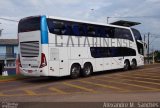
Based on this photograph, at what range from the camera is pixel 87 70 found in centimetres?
2103

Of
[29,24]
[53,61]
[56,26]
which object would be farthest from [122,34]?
[29,24]

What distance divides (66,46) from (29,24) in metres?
2.56

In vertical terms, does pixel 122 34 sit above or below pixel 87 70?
above

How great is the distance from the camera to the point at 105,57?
74.8ft

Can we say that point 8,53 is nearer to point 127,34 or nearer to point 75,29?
point 127,34

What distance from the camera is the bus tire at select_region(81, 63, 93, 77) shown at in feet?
67.8

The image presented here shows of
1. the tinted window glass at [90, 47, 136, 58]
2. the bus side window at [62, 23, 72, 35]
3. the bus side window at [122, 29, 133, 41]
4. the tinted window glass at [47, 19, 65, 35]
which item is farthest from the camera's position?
the bus side window at [122, 29, 133, 41]

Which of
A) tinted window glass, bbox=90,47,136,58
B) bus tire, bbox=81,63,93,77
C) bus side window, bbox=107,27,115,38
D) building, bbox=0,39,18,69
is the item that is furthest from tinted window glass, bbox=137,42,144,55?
building, bbox=0,39,18,69

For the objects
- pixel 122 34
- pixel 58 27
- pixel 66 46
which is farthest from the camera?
pixel 122 34

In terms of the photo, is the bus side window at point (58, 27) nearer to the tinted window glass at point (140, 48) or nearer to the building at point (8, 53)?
the tinted window glass at point (140, 48)

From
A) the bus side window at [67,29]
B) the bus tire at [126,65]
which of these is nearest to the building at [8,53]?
the bus tire at [126,65]

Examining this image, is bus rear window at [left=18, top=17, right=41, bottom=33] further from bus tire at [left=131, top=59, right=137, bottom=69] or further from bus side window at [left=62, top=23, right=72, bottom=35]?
bus tire at [left=131, top=59, right=137, bottom=69]

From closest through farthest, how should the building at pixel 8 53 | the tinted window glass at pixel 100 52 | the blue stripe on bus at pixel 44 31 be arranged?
the blue stripe on bus at pixel 44 31
the tinted window glass at pixel 100 52
the building at pixel 8 53

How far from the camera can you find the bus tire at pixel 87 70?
2067 centimetres
